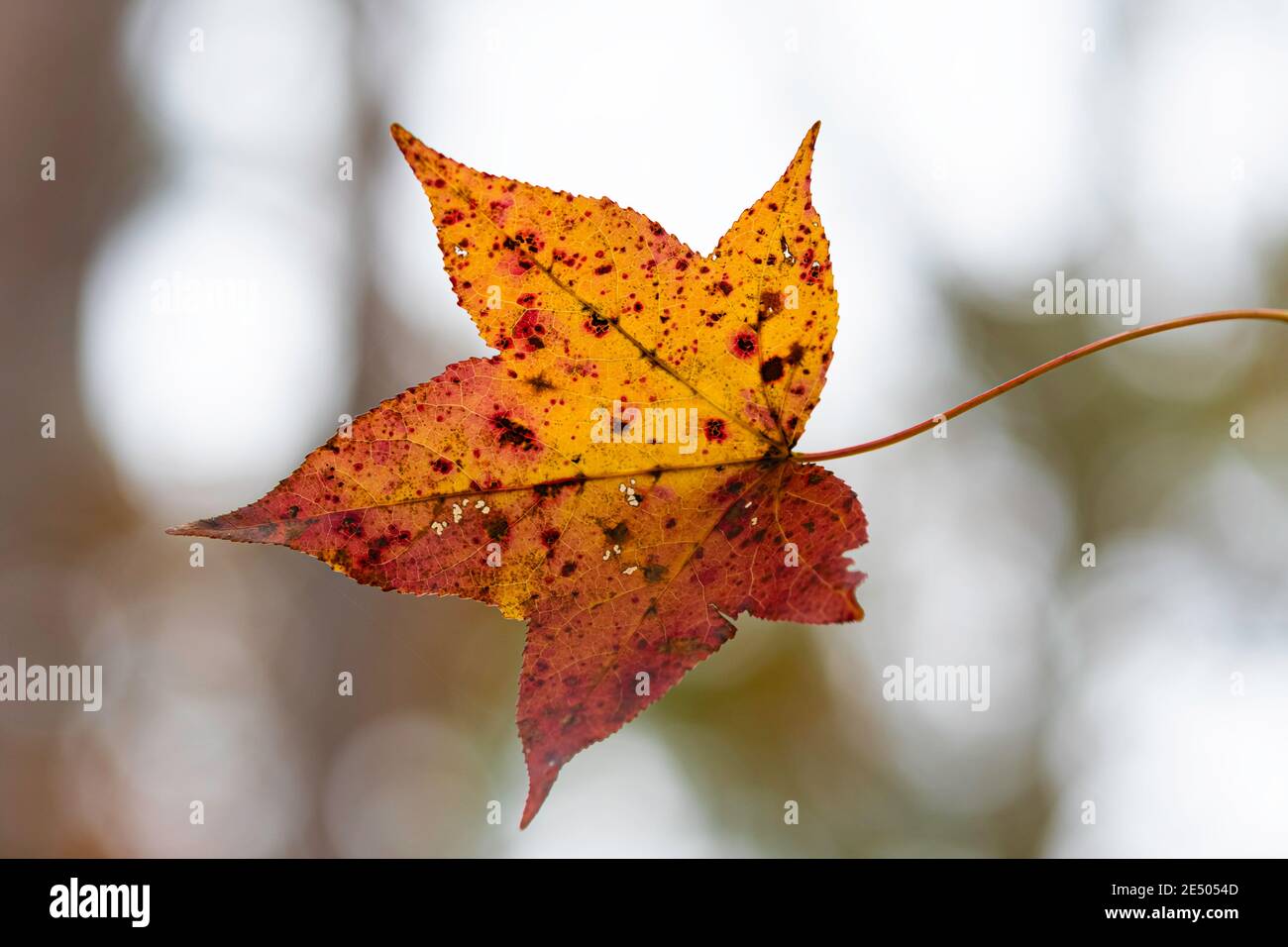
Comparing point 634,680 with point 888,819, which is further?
point 888,819

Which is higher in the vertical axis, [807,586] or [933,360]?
[933,360]

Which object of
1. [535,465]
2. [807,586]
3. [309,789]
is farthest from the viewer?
[309,789]

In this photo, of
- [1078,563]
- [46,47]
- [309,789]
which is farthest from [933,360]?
[46,47]

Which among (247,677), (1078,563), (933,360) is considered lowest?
(247,677)

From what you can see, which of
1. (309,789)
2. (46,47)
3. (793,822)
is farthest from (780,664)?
(46,47)

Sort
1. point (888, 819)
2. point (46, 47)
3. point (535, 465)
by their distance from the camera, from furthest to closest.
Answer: point (888, 819)
point (46, 47)
point (535, 465)

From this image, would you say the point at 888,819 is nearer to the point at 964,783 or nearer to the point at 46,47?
the point at 964,783

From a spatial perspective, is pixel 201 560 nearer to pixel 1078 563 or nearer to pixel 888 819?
pixel 888 819
